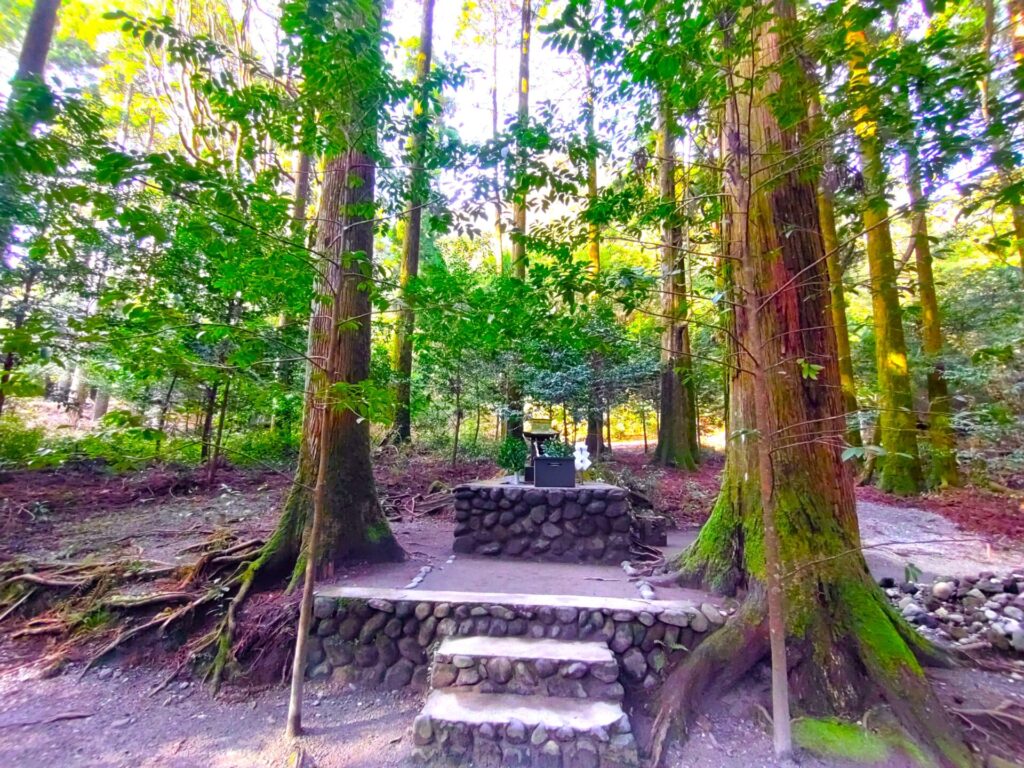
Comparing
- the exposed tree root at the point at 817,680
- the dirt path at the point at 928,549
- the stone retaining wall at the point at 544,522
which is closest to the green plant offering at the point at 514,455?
the stone retaining wall at the point at 544,522

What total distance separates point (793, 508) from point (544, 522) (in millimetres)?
2275

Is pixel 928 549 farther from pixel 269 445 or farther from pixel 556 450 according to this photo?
pixel 269 445

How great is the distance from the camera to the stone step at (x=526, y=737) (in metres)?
2.26

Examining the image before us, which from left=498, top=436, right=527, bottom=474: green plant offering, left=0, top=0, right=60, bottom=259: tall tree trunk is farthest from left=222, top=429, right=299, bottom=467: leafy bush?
left=0, top=0, right=60, bottom=259: tall tree trunk

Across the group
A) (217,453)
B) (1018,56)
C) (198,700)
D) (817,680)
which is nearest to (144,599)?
(198,700)

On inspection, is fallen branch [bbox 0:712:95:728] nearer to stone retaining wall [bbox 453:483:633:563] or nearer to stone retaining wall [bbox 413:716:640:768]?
stone retaining wall [bbox 413:716:640:768]

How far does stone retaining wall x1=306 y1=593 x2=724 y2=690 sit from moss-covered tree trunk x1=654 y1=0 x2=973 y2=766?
6.3 inches

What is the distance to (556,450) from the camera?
485 centimetres

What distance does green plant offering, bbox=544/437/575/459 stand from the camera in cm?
472

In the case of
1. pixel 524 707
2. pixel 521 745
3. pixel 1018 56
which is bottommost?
pixel 521 745

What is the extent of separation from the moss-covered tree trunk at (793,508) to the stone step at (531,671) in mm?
385

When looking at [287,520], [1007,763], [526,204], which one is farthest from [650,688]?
[526,204]

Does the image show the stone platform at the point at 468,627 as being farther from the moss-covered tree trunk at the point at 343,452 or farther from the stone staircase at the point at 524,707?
the moss-covered tree trunk at the point at 343,452

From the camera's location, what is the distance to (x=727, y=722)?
252cm
